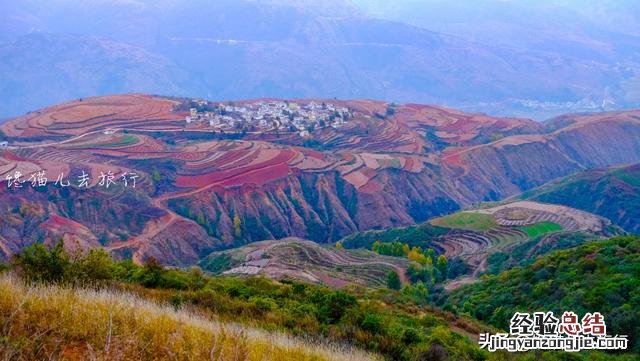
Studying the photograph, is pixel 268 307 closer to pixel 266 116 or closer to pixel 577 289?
pixel 577 289

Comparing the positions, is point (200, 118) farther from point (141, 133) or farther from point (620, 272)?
point (620, 272)

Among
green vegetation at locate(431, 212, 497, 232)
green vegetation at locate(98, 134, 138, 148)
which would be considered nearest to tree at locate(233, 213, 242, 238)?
green vegetation at locate(431, 212, 497, 232)

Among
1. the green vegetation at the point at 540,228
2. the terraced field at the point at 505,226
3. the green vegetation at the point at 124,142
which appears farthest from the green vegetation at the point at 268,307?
the green vegetation at the point at 124,142

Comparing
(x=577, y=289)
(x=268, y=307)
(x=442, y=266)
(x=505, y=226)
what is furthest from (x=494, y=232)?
(x=268, y=307)

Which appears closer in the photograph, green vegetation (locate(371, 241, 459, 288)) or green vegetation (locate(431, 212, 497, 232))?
green vegetation (locate(371, 241, 459, 288))

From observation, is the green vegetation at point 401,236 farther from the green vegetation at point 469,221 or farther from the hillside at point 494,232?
the green vegetation at point 469,221

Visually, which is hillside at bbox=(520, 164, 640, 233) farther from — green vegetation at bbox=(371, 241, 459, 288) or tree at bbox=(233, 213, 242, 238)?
tree at bbox=(233, 213, 242, 238)
